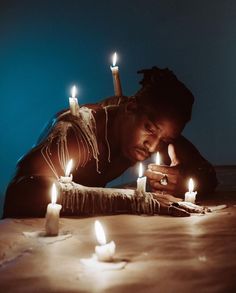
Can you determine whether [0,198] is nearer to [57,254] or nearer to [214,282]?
[57,254]

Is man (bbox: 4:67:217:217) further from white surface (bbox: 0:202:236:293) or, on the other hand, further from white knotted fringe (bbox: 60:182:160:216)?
white surface (bbox: 0:202:236:293)

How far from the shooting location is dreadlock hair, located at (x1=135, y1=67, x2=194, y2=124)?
12.6ft

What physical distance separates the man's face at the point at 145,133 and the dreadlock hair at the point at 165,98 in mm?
53

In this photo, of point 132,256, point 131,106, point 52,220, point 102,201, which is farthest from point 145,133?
point 132,256

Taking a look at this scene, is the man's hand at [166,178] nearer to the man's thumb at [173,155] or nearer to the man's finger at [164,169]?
the man's finger at [164,169]

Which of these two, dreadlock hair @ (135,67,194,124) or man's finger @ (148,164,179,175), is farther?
man's finger @ (148,164,179,175)

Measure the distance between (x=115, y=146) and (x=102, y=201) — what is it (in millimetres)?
815

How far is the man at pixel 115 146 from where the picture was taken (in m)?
3.37

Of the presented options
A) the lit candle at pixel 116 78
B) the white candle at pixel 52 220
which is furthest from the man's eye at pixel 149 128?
the white candle at pixel 52 220

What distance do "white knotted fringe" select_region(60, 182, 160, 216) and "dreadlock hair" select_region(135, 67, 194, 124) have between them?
67cm

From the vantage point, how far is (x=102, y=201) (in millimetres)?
3416

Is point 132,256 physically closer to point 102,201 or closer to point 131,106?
point 102,201

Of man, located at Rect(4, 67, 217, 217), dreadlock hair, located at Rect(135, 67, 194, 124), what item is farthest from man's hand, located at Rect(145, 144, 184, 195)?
dreadlock hair, located at Rect(135, 67, 194, 124)

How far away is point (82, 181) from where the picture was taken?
408 centimetres
